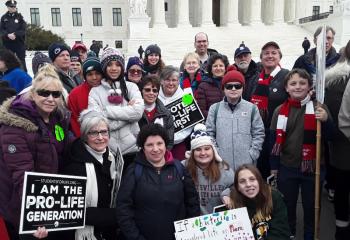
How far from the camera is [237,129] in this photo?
4.57m

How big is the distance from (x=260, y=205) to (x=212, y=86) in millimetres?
2427

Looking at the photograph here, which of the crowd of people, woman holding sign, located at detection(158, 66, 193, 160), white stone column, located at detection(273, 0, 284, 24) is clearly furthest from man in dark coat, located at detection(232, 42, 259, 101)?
white stone column, located at detection(273, 0, 284, 24)

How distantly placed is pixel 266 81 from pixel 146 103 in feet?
6.49

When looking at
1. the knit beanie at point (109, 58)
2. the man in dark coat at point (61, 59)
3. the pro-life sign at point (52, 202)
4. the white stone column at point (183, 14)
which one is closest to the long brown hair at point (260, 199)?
the pro-life sign at point (52, 202)

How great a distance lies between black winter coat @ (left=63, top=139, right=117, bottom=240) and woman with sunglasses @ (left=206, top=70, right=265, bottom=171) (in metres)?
1.62

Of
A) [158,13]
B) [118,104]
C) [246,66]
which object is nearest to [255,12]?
[158,13]

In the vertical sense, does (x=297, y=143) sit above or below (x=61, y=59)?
below

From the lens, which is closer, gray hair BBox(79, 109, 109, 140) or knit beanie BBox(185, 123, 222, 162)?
gray hair BBox(79, 109, 109, 140)

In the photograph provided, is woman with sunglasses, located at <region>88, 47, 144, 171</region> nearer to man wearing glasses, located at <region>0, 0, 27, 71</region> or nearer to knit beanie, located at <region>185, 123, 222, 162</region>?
knit beanie, located at <region>185, 123, 222, 162</region>

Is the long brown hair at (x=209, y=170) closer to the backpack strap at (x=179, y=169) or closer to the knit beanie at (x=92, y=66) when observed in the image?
the backpack strap at (x=179, y=169)

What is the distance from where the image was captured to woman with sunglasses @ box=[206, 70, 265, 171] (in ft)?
15.0

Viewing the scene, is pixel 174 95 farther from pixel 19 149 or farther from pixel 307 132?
pixel 19 149

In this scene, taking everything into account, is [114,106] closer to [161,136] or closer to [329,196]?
[161,136]

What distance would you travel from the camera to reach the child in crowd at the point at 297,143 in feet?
14.2
